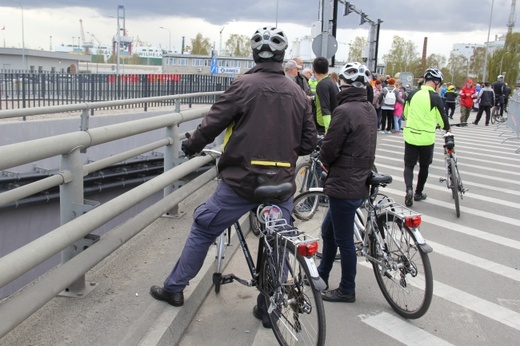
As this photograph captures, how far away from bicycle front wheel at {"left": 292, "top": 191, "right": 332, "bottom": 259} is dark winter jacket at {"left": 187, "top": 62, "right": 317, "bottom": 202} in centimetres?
215

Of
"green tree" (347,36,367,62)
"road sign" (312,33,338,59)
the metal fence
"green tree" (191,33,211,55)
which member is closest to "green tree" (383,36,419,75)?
"green tree" (347,36,367,62)

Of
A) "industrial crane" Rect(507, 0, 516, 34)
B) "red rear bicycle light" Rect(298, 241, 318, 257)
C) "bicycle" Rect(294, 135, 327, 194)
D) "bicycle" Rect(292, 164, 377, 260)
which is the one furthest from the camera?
"industrial crane" Rect(507, 0, 516, 34)

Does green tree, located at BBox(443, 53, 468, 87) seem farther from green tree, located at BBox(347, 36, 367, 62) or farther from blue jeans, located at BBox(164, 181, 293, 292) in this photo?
blue jeans, located at BBox(164, 181, 293, 292)

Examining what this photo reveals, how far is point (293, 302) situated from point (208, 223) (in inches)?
30.0

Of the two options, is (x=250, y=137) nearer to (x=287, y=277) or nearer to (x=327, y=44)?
(x=287, y=277)

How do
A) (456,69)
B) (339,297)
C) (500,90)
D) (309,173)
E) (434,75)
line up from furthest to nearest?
(456,69) < (500,90) < (434,75) < (309,173) < (339,297)

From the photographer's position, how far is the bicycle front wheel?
5730 millimetres

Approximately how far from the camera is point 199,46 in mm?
103938

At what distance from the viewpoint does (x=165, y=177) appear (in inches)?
180

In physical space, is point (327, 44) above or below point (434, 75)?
above

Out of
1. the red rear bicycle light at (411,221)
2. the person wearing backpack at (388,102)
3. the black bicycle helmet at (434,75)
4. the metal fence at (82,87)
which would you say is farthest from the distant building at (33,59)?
the red rear bicycle light at (411,221)

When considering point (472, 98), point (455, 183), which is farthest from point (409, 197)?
point (472, 98)

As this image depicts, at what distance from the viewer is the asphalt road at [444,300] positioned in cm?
389

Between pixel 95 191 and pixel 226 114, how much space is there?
245 inches
